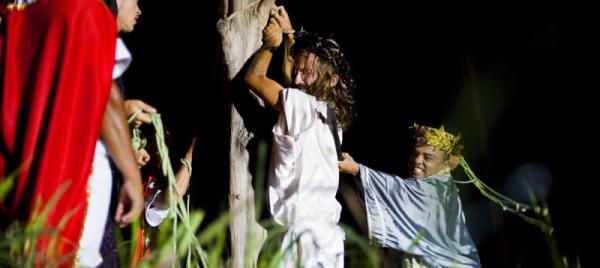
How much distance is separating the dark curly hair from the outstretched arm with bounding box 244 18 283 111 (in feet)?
0.74

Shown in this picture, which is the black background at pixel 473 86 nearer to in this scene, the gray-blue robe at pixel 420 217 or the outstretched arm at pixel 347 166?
the gray-blue robe at pixel 420 217

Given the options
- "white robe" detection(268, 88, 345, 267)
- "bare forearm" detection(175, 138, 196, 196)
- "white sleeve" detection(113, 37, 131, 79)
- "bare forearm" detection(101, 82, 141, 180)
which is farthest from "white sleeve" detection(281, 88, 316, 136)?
"bare forearm" detection(101, 82, 141, 180)

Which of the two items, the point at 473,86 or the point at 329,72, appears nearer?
the point at 329,72

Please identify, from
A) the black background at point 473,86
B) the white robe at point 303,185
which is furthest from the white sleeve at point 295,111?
the black background at point 473,86

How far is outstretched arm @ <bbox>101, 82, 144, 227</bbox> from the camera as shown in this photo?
2.76 m

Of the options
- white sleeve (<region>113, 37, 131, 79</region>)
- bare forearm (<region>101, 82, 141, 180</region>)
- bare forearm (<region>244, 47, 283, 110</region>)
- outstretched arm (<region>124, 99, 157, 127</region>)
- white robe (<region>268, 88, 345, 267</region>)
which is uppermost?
white sleeve (<region>113, 37, 131, 79</region>)

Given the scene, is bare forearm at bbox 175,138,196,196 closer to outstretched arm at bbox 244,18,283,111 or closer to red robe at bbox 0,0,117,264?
outstretched arm at bbox 244,18,283,111

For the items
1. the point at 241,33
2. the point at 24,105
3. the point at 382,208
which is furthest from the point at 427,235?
the point at 24,105

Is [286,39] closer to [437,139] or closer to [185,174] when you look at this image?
[185,174]

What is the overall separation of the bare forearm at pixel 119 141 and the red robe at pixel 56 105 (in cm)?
7

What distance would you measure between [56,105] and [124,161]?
24 cm

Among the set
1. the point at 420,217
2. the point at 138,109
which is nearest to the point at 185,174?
the point at 138,109

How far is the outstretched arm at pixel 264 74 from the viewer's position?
143 inches

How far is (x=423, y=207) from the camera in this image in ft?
15.0
